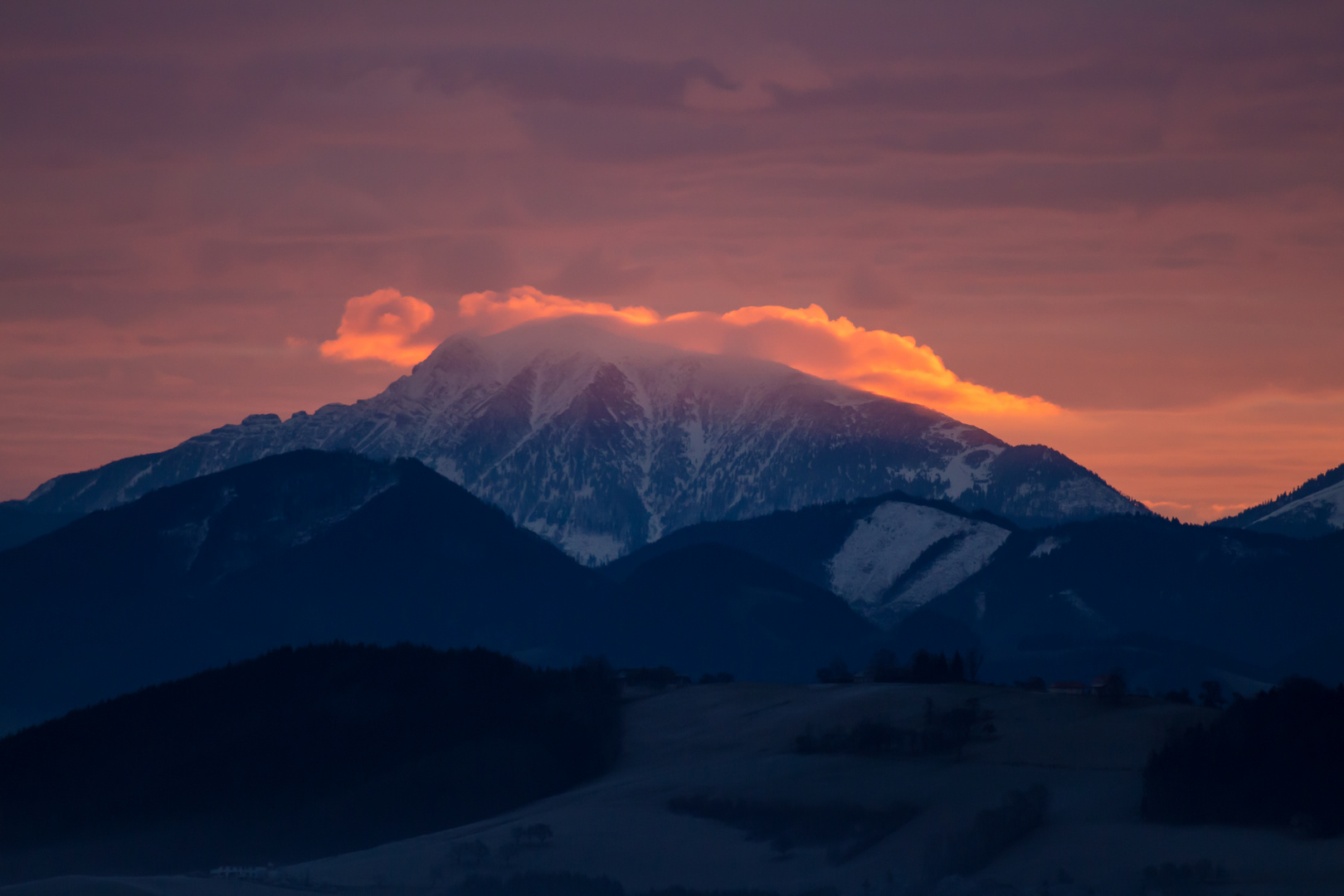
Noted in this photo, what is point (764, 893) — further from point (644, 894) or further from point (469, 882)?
point (469, 882)

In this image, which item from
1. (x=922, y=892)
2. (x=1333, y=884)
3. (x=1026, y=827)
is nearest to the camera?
(x=1333, y=884)

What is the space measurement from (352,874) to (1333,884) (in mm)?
94732

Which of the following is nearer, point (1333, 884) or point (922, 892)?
point (1333, 884)

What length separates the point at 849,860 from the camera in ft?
644

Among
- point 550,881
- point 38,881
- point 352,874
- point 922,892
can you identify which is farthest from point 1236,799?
point 38,881

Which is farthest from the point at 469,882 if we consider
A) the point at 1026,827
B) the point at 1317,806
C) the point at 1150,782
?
the point at 1317,806

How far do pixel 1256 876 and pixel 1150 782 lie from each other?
27.4m

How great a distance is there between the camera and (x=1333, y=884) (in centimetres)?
16700

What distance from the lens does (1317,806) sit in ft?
620

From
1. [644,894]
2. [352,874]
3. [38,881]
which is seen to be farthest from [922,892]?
[38,881]

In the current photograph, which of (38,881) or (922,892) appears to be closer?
(922,892)

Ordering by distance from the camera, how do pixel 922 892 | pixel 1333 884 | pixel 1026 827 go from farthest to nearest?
pixel 1026 827 < pixel 922 892 < pixel 1333 884

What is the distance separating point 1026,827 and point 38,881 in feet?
321

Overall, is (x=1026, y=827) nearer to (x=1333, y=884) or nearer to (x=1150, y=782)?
(x=1150, y=782)
